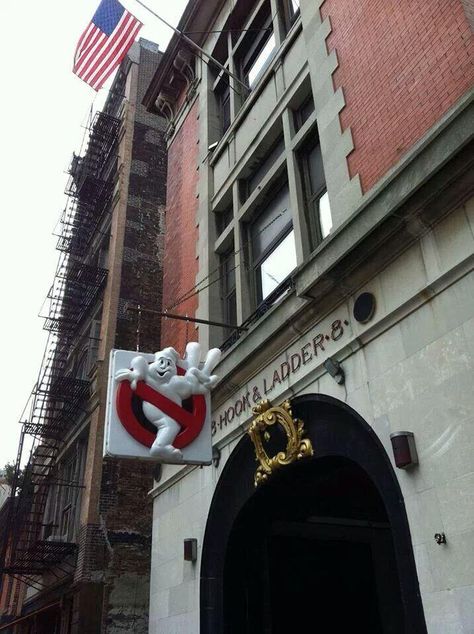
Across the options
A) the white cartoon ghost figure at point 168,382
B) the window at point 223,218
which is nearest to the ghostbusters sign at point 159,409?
the white cartoon ghost figure at point 168,382

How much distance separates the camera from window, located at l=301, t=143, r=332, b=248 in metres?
9.35

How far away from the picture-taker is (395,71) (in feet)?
24.9

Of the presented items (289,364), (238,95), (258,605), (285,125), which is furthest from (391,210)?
(238,95)

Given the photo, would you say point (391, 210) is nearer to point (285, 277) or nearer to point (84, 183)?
point (285, 277)

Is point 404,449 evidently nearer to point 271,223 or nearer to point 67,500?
point 271,223

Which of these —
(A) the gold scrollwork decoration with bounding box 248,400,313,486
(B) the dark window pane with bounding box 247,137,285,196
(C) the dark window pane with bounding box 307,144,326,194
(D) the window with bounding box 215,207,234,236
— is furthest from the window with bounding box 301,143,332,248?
(D) the window with bounding box 215,207,234,236

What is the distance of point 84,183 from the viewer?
2427 centimetres

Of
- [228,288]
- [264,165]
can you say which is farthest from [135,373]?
[264,165]

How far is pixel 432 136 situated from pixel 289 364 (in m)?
3.55

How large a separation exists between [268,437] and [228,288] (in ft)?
14.1

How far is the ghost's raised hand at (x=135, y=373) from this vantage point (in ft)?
27.0

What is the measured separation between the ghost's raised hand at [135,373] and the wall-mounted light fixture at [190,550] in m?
3.06

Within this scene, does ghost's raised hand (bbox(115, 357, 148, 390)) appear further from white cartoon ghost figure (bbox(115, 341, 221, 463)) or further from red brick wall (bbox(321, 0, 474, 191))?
red brick wall (bbox(321, 0, 474, 191))

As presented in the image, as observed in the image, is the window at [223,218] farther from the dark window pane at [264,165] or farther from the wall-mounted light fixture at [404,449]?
the wall-mounted light fixture at [404,449]
